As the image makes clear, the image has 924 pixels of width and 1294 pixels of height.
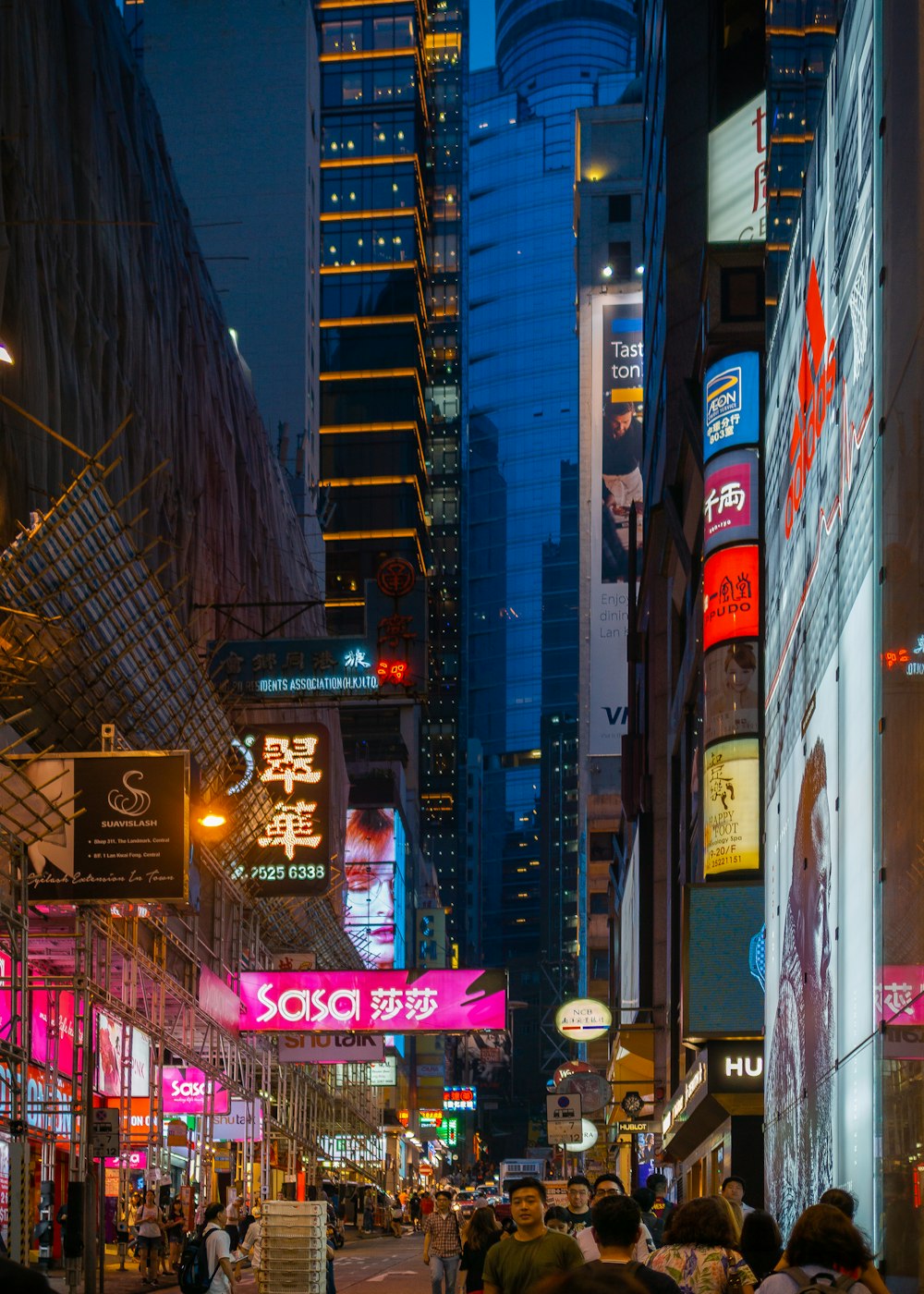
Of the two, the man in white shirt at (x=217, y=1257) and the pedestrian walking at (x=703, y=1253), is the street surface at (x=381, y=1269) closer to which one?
the man in white shirt at (x=217, y=1257)

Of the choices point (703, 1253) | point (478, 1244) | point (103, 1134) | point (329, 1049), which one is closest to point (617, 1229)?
point (703, 1253)

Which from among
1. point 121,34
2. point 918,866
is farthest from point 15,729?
point 918,866

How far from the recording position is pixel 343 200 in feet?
640

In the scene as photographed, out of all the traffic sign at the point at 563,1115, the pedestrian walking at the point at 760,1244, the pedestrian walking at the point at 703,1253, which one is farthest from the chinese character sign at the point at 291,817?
the pedestrian walking at the point at 703,1253

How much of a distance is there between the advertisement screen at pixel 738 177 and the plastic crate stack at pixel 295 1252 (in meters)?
23.1

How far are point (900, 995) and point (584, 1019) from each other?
1330 inches

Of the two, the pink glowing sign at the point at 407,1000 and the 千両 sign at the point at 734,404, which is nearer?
the 千両 sign at the point at 734,404

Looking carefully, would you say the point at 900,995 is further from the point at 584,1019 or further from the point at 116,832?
the point at 584,1019

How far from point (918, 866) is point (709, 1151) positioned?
3014 centimetres

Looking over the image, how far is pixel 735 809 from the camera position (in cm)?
2905

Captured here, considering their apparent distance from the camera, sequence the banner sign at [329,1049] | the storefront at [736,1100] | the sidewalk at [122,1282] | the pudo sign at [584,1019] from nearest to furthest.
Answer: the sidewalk at [122,1282] → the storefront at [736,1100] → the pudo sign at [584,1019] → the banner sign at [329,1049]

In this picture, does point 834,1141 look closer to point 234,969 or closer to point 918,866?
point 918,866

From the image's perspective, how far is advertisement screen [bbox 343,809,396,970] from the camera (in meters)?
126

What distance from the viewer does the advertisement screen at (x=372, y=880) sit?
12650 centimetres
